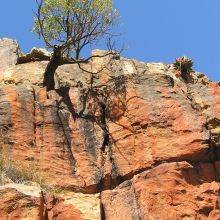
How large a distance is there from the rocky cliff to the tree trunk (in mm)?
293

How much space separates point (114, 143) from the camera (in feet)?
69.8

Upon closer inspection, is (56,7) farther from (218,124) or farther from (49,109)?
(218,124)

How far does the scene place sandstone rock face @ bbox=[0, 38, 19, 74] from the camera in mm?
26625

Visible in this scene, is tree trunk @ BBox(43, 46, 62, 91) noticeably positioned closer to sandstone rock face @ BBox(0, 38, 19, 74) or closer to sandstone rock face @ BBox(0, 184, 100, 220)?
sandstone rock face @ BBox(0, 38, 19, 74)

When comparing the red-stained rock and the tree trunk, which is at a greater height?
the tree trunk

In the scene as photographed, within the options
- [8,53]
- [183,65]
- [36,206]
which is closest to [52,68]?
[8,53]

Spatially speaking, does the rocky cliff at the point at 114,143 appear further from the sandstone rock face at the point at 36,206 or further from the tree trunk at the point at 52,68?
the tree trunk at the point at 52,68

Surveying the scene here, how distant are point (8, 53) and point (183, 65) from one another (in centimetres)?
753

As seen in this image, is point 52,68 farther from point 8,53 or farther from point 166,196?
point 166,196

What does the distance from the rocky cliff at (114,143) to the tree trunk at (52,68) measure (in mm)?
293

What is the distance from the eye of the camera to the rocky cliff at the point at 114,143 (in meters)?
18.6

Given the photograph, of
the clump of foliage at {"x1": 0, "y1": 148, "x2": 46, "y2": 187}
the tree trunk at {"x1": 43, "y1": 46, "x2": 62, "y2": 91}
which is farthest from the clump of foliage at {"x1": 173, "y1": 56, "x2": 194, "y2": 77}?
the clump of foliage at {"x1": 0, "y1": 148, "x2": 46, "y2": 187}

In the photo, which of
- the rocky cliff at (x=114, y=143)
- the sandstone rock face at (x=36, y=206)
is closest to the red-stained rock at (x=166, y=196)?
the rocky cliff at (x=114, y=143)

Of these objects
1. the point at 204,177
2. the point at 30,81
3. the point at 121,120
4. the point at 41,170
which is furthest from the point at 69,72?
the point at 204,177
